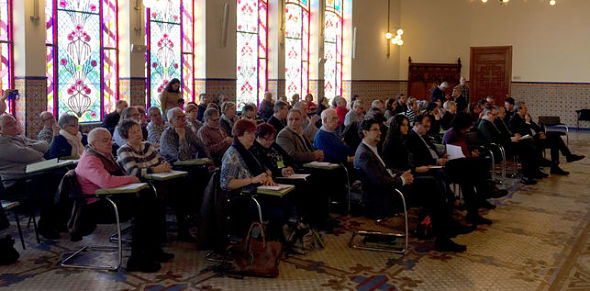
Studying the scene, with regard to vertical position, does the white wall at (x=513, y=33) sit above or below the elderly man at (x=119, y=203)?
above

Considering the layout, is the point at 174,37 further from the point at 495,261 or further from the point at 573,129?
the point at 573,129

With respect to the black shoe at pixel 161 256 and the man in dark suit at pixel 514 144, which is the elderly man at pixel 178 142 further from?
the man in dark suit at pixel 514 144

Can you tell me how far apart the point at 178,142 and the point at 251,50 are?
319 inches

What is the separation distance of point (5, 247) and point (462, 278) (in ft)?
12.5

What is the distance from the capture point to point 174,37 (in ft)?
40.0

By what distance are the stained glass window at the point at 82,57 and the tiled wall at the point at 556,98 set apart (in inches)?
527

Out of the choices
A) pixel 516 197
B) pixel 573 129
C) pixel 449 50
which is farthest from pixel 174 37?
pixel 573 129

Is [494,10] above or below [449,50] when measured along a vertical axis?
above

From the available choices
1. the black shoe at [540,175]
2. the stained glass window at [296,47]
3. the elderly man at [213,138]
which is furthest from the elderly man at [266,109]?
the black shoe at [540,175]

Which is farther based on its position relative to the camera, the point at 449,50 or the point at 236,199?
the point at 449,50

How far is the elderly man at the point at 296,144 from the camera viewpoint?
6516 mm

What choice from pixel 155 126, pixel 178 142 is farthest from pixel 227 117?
pixel 178 142

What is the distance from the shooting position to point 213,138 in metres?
7.25

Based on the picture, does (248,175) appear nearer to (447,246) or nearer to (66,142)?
(447,246)
